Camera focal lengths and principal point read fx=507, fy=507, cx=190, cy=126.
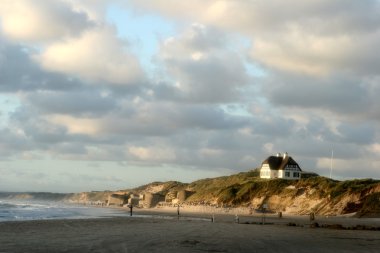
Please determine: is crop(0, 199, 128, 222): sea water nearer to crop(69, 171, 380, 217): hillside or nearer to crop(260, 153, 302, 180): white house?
crop(69, 171, 380, 217): hillside

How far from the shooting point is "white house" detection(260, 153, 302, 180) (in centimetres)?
10906

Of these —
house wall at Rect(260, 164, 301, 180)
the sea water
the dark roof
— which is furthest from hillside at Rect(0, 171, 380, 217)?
the sea water

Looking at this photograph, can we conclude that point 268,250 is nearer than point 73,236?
Yes

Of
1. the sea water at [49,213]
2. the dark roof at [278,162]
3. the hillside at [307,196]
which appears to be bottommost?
the sea water at [49,213]

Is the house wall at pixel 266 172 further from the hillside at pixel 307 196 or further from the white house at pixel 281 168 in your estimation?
the hillside at pixel 307 196

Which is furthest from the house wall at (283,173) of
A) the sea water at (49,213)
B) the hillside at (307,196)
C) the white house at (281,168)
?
the sea water at (49,213)

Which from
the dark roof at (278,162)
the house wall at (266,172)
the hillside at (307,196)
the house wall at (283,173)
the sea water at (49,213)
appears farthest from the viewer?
the dark roof at (278,162)

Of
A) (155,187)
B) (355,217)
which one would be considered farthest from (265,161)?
(155,187)

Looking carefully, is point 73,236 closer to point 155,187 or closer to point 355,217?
point 355,217

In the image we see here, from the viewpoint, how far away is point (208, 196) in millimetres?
98375

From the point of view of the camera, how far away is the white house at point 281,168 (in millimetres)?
109062

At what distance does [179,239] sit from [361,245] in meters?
11.0

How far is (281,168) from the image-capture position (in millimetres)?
109625

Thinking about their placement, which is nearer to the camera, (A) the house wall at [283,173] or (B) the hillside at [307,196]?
(B) the hillside at [307,196]
